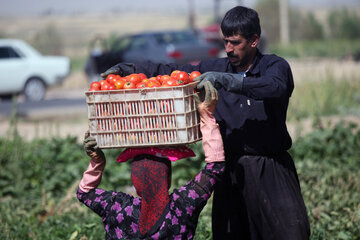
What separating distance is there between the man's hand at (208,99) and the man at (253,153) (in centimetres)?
38

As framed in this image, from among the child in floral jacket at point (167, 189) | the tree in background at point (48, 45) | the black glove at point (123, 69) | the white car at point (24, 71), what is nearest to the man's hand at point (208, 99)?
the child in floral jacket at point (167, 189)

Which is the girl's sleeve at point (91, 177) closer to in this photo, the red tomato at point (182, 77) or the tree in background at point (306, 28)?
the red tomato at point (182, 77)

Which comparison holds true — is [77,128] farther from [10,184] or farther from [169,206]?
[169,206]

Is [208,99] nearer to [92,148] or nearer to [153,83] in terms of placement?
[153,83]

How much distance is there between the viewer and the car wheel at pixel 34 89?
15883mm

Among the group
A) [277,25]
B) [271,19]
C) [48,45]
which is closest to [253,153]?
[271,19]

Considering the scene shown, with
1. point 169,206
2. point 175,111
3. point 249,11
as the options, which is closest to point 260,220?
point 169,206

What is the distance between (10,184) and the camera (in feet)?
20.2

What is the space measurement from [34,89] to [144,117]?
1389cm

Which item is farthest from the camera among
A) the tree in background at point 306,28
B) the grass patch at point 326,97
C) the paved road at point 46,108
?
the tree in background at point 306,28

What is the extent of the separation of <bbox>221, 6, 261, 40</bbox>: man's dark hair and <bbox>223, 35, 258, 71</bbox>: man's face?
3 cm

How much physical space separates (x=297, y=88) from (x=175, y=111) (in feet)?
25.5

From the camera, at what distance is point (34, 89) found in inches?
629

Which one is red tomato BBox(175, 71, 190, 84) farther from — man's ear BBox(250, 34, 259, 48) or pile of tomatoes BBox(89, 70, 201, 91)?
man's ear BBox(250, 34, 259, 48)
